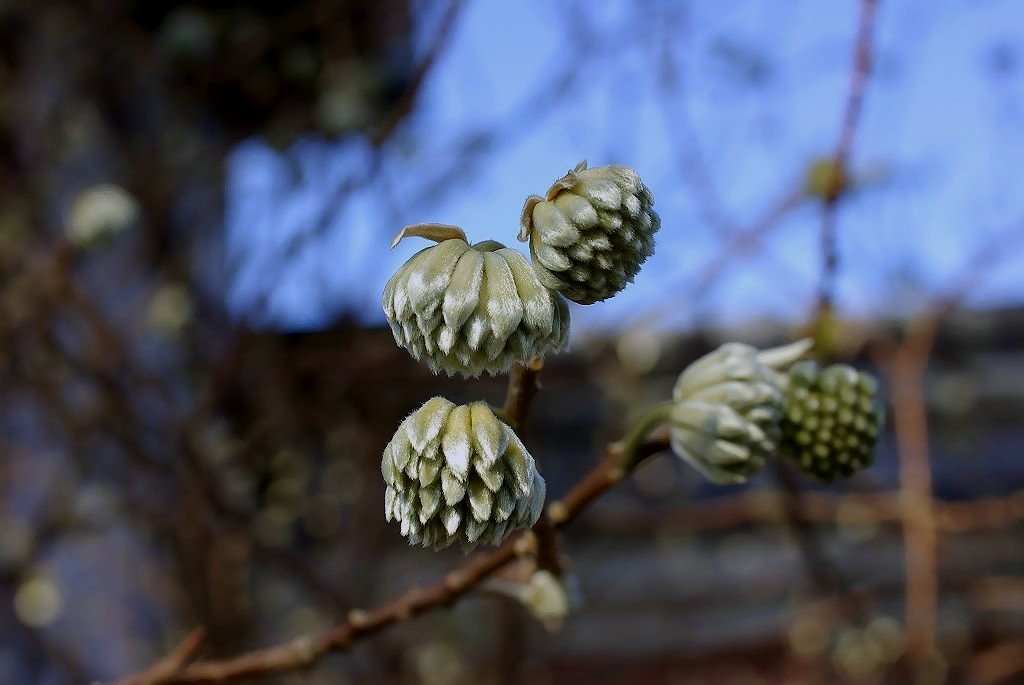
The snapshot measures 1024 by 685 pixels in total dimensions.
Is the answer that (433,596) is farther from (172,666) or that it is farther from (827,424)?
(827,424)

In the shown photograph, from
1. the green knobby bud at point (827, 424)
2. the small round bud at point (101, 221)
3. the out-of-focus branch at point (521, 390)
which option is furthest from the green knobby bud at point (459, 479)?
the small round bud at point (101, 221)

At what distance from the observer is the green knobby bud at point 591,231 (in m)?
0.50

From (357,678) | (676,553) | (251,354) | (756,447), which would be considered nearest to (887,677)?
(676,553)

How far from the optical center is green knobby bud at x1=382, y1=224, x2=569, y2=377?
1.63ft

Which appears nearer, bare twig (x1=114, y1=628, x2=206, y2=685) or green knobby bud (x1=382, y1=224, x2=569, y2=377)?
green knobby bud (x1=382, y1=224, x2=569, y2=377)

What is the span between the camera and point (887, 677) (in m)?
2.52

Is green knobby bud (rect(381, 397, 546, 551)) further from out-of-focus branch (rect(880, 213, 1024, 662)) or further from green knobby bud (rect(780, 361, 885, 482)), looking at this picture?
out-of-focus branch (rect(880, 213, 1024, 662))

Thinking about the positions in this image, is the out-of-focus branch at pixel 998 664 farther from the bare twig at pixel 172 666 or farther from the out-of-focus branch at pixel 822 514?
the bare twig at pixel 172 666

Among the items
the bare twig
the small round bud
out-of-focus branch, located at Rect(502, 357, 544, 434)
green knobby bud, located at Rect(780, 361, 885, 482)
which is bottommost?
the bare twig

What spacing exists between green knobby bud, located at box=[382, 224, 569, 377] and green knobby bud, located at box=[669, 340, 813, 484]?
206 millimetres

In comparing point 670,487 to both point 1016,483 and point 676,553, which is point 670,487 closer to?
point 676,553

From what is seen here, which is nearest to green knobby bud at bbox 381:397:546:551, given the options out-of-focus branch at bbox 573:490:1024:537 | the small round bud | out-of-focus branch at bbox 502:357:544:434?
out-of-focus branch at bbox 502:357:544:434

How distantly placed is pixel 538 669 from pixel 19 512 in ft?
5.35

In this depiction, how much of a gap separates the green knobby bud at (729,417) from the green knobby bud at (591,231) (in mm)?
195
